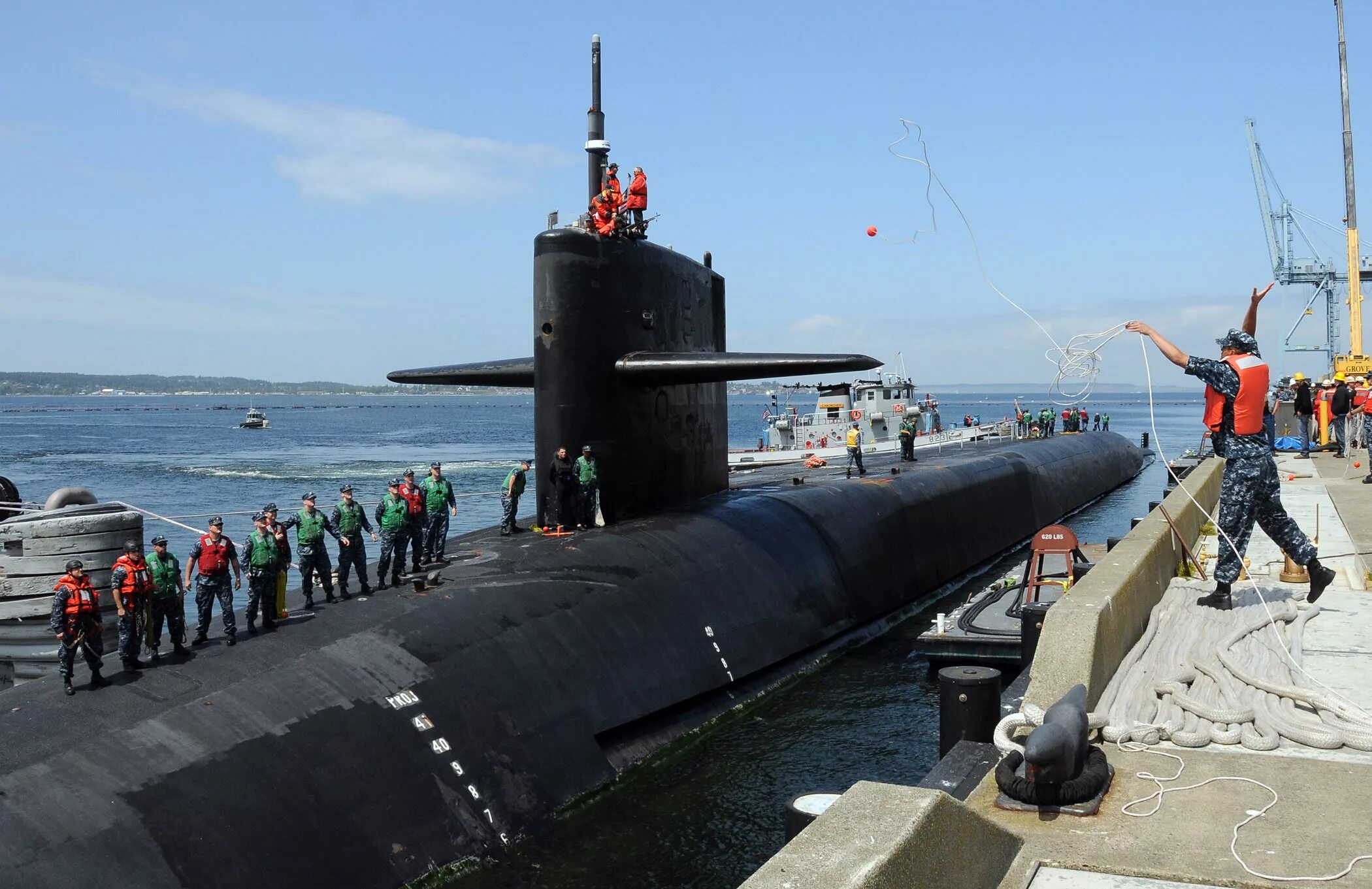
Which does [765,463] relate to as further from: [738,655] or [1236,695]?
[1236,695]

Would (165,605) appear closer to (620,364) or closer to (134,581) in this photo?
(134,581)

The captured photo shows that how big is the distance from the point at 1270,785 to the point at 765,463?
3505cm

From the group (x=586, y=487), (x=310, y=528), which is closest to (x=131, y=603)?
(x=310, y=528)

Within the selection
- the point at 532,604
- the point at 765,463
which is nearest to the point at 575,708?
the point at 532,604

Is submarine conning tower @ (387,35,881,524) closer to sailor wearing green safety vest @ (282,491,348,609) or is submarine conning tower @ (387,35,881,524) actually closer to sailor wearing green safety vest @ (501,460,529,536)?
sailor wearing green safety vest @ (501,460,529,536)

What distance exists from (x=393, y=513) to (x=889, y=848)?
29.0ft

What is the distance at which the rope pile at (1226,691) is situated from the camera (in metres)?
5.81

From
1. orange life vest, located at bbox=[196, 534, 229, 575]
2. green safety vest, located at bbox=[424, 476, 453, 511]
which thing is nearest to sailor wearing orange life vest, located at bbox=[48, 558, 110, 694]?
orange life vest, located at bbox=[196, 534, 229, 575]

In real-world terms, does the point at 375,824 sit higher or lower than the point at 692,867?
higher

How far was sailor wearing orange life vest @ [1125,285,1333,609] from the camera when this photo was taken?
7547 mm

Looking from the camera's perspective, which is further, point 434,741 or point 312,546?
point 312,546

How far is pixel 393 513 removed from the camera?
38.1ft

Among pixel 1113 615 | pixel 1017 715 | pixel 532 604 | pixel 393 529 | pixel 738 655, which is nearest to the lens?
pixel 1017 715

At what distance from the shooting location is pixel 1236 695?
636 cm
